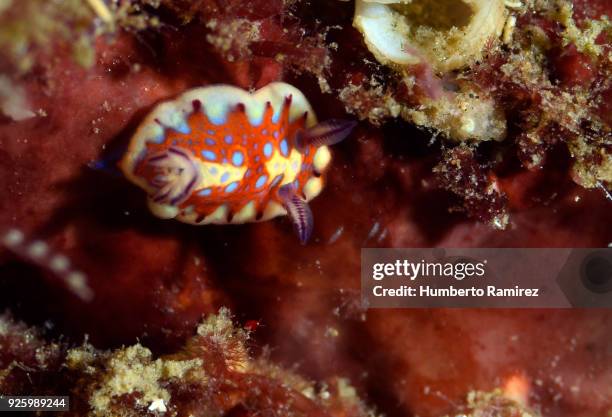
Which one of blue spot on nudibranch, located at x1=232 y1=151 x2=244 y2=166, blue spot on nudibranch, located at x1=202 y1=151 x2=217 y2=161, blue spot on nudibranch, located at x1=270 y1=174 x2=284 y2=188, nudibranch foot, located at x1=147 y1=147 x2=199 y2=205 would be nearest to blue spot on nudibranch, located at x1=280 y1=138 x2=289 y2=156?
blue spot on nudibranch, located at x1=270 y1=174 x2=284 y2=188

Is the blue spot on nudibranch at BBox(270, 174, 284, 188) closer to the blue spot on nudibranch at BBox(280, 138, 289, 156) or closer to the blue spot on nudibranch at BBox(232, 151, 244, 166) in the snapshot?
the blue spot on nudibranch at BBox(280, 138, 289, 156)

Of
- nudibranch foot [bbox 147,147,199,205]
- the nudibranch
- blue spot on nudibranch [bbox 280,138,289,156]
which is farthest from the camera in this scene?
blue spot on nudibranch [bbox 280,138,289,156]

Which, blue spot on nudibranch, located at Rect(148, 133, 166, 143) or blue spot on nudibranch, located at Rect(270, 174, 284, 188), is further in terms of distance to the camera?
blue spot on nudibranch, located at Rect(270, 174, 284, 188)

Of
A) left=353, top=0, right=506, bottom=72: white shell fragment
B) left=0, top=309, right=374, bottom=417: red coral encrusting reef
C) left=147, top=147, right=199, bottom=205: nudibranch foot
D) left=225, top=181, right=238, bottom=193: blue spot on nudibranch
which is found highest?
left=353, top=0, right=506, bottom=72: white shell fragment

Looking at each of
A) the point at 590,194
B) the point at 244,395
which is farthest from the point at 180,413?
the point at 590,194

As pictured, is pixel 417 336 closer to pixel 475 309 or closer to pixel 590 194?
pixel 475 309

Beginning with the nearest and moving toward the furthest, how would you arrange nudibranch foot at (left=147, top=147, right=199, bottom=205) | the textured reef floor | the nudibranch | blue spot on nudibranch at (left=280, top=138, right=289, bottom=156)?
nudibranch foot at (left=147, top=147, right=199, bottom=205), the nudibranch, the textured reef floor, blue spot on nudibranch at (left=280, top=138, right=289, bottom=156)

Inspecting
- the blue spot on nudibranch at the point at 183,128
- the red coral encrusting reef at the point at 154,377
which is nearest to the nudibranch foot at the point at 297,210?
the blue spot on nudibranch at the point at 183,128
